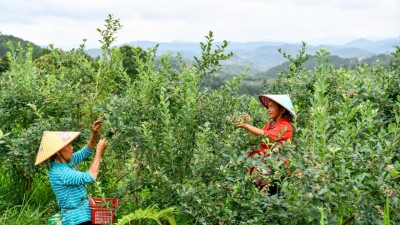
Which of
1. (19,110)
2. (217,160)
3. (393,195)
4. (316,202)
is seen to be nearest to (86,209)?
(217,160)

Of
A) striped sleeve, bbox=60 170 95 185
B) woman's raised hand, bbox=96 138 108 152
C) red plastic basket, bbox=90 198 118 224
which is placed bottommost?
red plastic basket, bbox=90 198 118 224

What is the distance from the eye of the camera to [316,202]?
325 cm

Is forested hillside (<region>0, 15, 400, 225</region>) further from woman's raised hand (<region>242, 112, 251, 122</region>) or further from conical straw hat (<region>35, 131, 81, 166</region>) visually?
conical straw hat (<region>35, 131, 81, 166</region>)

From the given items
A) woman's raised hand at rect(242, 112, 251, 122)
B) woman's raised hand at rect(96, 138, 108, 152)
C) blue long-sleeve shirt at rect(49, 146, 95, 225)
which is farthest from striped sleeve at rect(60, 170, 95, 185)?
woman's raised hand at rect(242, 112, 251, 122)

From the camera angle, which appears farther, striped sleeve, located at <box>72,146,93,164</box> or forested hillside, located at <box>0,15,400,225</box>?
striped sleeve, located at <box>72,146,93,164</box>

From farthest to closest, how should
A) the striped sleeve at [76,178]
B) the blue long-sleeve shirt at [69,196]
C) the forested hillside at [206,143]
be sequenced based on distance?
the blue long-sleeve shirt at [69,196] → the striped sleeve at [76,178] → the forested hillside at [206,143]

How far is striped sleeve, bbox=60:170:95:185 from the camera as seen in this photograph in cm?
450

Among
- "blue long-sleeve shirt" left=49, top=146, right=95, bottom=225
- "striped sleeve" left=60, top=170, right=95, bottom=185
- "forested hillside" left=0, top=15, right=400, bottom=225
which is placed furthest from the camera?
"blue long-sleeve shirt" left=49, top=146, right=95, bottom=225

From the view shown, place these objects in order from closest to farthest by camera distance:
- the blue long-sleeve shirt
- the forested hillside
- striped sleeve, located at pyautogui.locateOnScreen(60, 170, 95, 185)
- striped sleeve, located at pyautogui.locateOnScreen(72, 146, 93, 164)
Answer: the forested hillside, striped sleeve, located at pyautogui.locateOnScreen(60, 170, 95, 185), the blue long-sleeve shirt, striped sleeve, located at pyautogui.locateOnScreen(72, 146, 93, 164)

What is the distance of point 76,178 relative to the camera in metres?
4.53

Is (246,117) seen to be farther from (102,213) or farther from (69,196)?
(69,196)

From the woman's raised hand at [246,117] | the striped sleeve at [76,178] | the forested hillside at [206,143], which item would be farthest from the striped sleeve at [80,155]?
the woman's raised hand at [246,117]

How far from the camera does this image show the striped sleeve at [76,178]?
4.50 metres

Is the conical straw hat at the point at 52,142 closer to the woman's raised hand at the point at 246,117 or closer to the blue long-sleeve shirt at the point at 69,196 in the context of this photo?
the blue long-sleeve shirt at the point at 69,196
